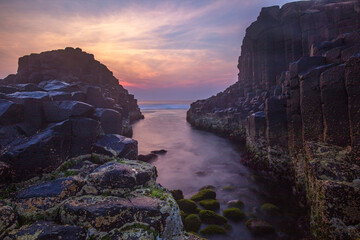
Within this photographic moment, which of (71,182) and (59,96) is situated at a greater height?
(59,96)

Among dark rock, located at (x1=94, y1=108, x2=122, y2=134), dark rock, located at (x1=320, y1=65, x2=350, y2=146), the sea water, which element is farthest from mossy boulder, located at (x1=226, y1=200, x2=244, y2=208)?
dark rock, located at (x1=94, y1=108, x2=122, y2=134)

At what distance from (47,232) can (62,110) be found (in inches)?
254

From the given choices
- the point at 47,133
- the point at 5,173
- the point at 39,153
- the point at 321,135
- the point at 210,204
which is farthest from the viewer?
→ the point at 210,204

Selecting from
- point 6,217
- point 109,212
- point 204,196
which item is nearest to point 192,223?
point 204,196

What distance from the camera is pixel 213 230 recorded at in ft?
30.1

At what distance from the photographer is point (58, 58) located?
56844 millimetres

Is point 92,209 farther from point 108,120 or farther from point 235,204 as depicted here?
point 235,204

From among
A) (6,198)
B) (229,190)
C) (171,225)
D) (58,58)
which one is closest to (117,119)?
(6,198)

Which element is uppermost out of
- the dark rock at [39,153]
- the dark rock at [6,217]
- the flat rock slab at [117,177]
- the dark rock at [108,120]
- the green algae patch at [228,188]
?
the dark rock at [108,120]

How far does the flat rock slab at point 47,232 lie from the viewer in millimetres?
3949

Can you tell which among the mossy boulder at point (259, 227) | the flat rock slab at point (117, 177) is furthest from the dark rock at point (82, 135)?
the mossy boulder at point (259, 227)

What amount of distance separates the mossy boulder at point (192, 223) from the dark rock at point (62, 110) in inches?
291

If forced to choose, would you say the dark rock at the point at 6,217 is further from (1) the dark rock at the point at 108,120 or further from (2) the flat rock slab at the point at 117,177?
(1) the dark rock at the point at 108,120

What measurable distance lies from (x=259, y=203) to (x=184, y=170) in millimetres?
8751
